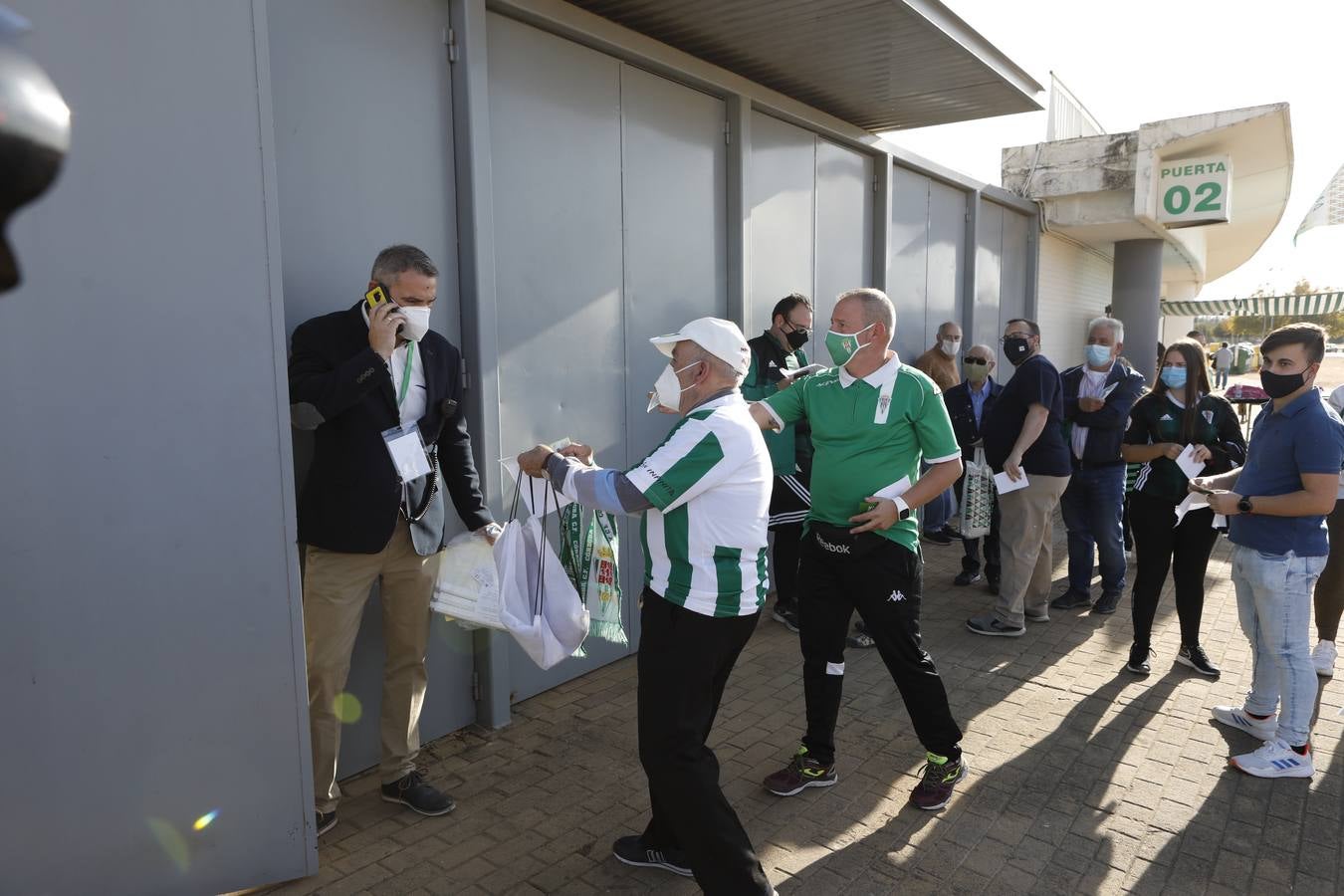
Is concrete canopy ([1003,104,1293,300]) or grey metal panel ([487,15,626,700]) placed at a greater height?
concrete canopy ([1003,104,1293,300])

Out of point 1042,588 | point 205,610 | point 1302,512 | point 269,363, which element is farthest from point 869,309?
point 1042,588

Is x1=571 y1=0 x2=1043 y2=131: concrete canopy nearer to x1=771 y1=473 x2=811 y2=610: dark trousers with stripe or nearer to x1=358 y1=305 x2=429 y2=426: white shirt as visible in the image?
x1=358 y1=305 x2=429 y2=426: white shirt

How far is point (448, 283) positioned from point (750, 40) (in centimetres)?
286

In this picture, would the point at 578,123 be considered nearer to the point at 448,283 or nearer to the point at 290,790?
the point at 448,283

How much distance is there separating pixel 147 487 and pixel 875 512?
8.39ft

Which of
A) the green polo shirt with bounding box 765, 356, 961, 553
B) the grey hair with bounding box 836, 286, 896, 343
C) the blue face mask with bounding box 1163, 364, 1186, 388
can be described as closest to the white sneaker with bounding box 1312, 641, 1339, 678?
the blue face mask with bounding box 1163, 364, 1186, 388

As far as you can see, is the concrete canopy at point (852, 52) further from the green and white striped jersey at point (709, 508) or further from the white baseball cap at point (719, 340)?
the green and white striped jersey at point (709, 508)

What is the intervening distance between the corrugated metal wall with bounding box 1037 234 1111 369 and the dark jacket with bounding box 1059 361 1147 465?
6831 millimetres

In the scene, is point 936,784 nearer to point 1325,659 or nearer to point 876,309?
point 876,309

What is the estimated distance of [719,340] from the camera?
285 centimetres

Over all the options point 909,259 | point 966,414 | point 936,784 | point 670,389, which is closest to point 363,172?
point 670,389

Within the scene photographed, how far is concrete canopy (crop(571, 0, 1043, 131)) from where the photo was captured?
17.5 feet

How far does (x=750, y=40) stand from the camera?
5805mm

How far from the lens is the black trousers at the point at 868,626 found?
3604mm
